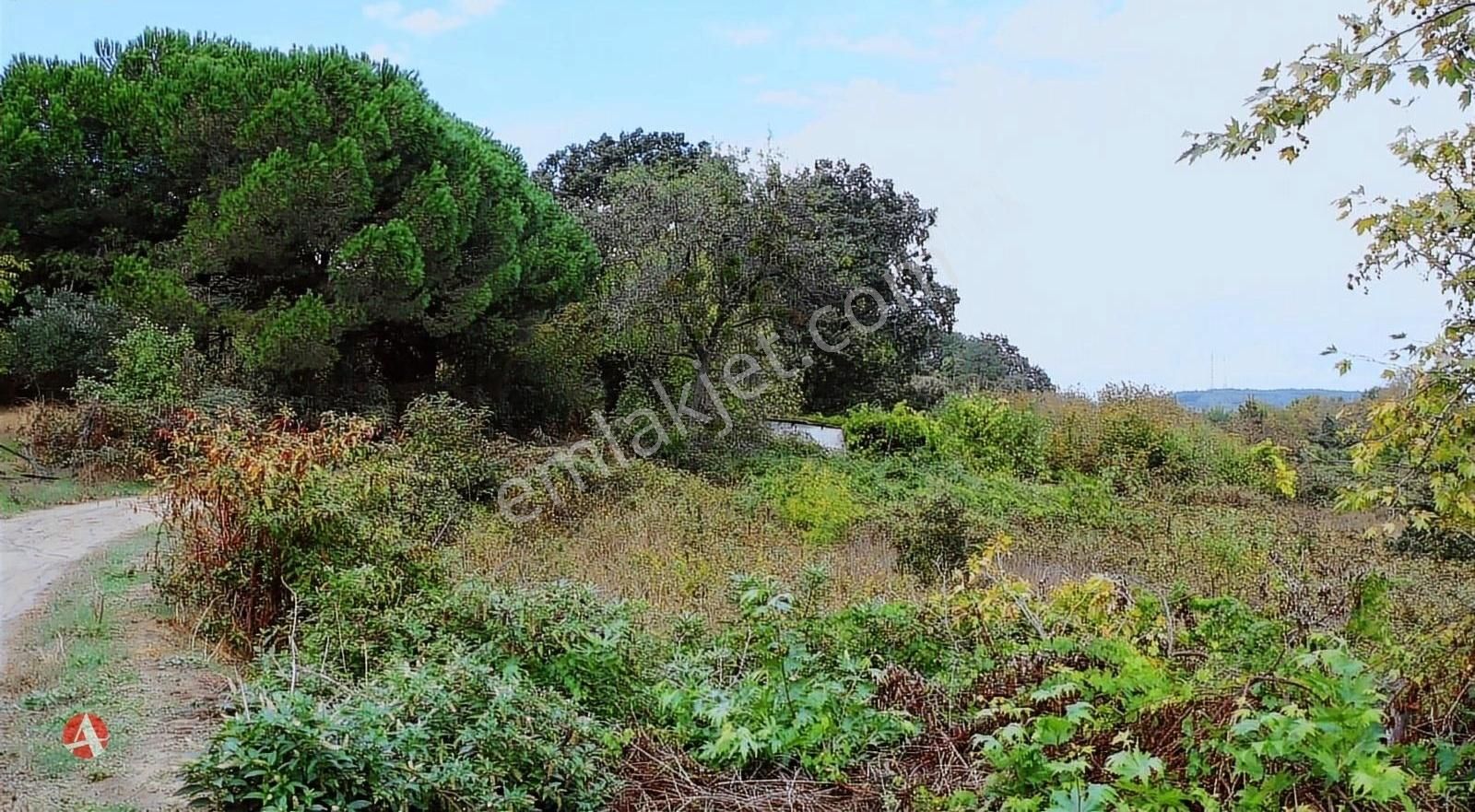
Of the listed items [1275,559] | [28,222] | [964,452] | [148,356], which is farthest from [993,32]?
[28,222]

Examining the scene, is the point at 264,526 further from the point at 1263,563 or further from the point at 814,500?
the point at 1263,563

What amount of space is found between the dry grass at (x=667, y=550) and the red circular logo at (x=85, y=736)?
2.31m

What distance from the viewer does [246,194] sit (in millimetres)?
10320

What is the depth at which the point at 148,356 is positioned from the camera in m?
9.64

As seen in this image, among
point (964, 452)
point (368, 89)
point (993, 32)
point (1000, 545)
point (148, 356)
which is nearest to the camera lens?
point (1000, 545)

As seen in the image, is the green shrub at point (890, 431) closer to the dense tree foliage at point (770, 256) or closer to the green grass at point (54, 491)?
the dense tree foliage at point (770, 256)

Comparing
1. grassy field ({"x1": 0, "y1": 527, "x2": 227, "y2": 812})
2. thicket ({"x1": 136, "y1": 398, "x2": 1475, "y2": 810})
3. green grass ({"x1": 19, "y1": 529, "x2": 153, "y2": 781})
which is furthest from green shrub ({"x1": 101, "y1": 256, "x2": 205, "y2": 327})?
thicket ({"x1": 136, "y1": 398, "x2": 1475, "y2": 810})

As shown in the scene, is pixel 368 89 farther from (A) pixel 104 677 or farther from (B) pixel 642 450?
(A) pixel 104 677

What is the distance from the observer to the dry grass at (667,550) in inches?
240

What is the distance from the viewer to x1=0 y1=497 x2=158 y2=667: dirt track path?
5.09m

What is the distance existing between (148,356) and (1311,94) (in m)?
10.1

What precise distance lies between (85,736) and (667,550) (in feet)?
14.2

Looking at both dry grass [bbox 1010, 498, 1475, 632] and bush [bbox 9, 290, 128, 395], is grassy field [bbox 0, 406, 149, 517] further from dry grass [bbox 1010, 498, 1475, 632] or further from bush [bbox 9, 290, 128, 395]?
dry grass [bbox 1010, 498, 1475, 632]

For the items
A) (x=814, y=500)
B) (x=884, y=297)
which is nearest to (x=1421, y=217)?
(x=814, y=500)
